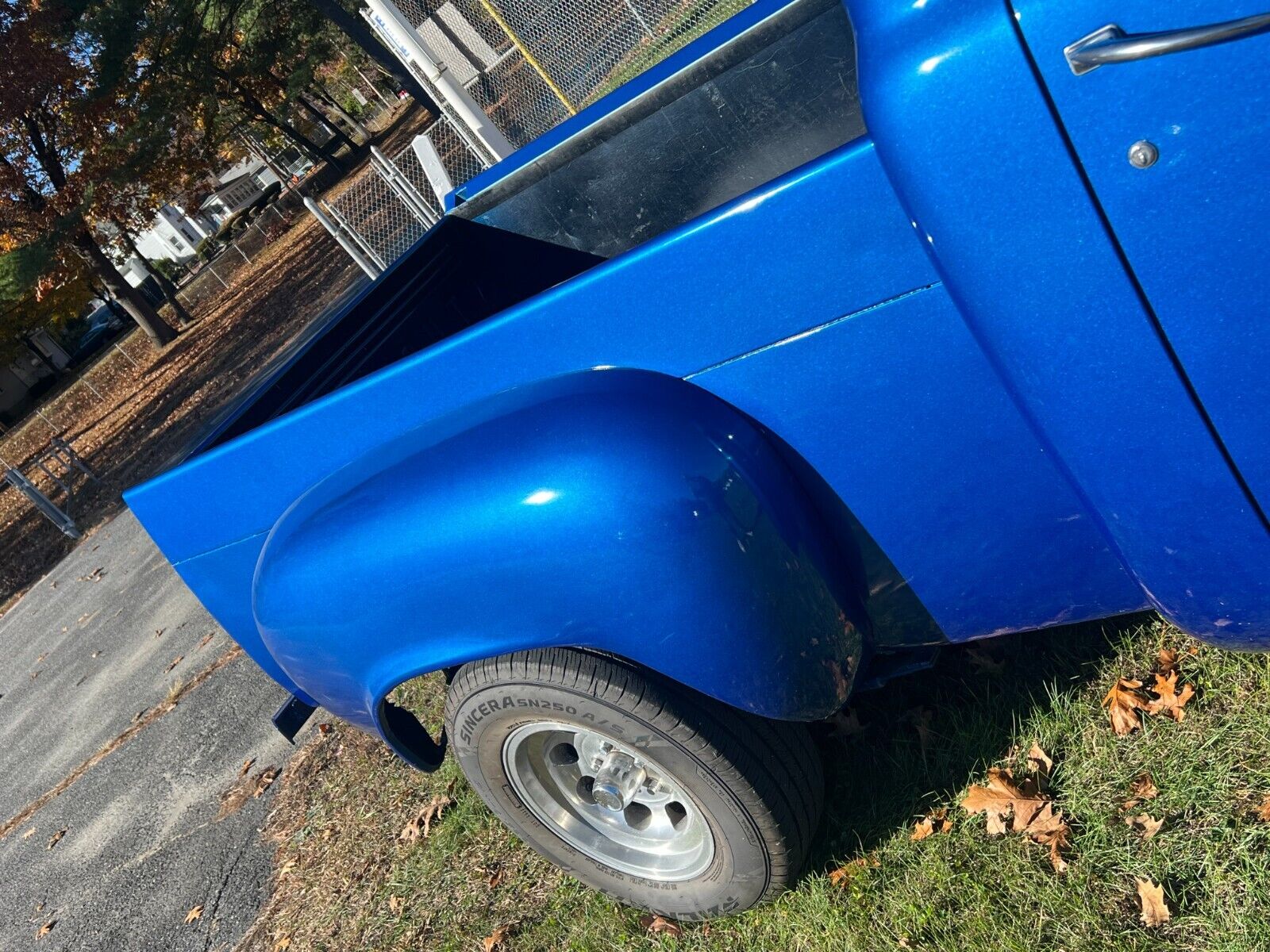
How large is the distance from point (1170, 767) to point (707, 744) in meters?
1.15

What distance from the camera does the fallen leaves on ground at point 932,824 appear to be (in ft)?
9.11

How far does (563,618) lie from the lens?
2.30 m

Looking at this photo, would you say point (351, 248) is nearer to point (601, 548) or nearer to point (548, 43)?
point (548, 43)

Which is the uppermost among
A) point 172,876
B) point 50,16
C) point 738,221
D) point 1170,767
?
point 50,16

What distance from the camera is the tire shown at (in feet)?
7.95

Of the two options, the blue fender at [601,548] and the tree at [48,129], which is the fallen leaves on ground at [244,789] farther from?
the tree at [48,129]

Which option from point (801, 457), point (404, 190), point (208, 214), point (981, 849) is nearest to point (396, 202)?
point (404, 190)

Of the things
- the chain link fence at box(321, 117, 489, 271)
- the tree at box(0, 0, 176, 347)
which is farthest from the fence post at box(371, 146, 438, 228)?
the tree at box(0, 0, 176, 347)

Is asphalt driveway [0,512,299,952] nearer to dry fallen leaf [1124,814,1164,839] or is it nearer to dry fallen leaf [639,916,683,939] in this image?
dry fallen leaf [639,916,683,939]

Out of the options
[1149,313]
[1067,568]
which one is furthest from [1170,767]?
[1149,313]

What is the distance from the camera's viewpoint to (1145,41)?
152 cm

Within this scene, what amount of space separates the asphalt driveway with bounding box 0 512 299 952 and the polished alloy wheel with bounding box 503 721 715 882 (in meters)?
2.05

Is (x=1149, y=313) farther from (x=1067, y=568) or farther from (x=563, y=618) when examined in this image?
(x=563, y=618)

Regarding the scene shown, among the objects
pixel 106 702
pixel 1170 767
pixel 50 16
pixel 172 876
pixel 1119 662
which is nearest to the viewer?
pixel 1170 767
